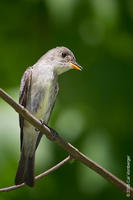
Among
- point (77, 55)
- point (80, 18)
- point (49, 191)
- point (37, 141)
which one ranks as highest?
point (80, 18)

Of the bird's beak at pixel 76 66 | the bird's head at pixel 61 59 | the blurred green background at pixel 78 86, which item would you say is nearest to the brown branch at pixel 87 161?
the blurred green background at pixel 78 86

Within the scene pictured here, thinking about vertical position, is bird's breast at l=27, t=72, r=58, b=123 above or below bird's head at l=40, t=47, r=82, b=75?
below

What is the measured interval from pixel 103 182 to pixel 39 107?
85 centimetres

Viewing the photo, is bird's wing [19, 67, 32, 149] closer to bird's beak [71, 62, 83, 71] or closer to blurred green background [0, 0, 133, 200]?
blurred green background [0, 0, 133, 200]

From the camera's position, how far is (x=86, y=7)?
402 centimetres

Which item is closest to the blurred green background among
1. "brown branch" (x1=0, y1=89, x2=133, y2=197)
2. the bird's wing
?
the bird's wing

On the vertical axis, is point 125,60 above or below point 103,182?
above

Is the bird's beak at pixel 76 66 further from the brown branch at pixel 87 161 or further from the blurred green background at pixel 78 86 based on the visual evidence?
the brown branch at pixel 87 161

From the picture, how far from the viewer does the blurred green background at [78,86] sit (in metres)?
3.85

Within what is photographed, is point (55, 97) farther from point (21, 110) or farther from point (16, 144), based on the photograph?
point (21, 110)

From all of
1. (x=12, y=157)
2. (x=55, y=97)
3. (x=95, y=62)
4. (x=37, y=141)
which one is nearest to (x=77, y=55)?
(x=95, y=62)

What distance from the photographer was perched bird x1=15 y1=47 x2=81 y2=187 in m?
4.03

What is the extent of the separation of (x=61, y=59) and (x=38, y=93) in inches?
17.8

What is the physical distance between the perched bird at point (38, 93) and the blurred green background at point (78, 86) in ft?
0.29
